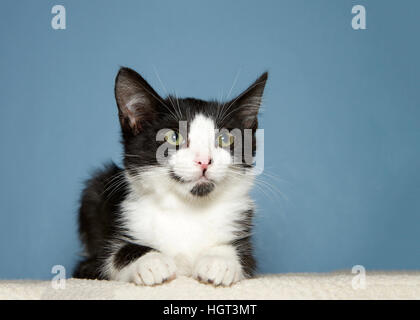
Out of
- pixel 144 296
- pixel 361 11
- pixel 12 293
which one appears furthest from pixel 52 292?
pixel 361 11

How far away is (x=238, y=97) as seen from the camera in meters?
1.67

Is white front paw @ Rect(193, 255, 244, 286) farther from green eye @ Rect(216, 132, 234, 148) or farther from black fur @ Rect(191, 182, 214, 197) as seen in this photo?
green eye @ Rect(216, 132, 234, 148)

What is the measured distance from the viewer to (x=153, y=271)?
126 cm

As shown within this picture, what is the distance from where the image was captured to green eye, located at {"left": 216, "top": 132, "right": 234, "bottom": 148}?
1581 millimetres

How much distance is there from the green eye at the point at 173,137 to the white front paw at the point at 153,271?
0.40 metres

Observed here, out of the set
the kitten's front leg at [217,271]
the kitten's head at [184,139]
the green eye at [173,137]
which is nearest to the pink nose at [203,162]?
the kitten's head at [184,139]

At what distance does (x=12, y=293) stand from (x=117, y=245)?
48 centimetres

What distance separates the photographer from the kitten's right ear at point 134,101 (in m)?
1.56

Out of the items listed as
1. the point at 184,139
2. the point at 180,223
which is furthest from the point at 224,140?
the point at 180,223

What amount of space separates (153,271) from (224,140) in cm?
54

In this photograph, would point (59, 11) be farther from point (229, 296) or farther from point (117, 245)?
point (229, 296)

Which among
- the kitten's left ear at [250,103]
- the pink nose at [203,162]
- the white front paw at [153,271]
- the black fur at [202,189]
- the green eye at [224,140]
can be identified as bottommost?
the white front paw at [153,271]

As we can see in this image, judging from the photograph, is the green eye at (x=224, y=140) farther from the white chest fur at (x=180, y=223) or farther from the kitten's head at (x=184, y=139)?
the white chest fur at (x=180, y=223)

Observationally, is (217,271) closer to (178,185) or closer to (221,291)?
(221,291)
